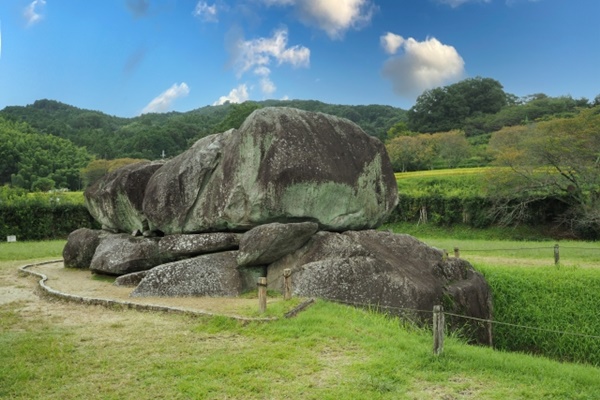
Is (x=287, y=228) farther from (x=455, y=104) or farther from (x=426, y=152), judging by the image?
(x=455, y=104)

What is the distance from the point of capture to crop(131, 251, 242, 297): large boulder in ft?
47.6

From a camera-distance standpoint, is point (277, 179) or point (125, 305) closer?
point (125, 305)

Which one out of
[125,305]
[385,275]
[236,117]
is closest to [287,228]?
[385,275]

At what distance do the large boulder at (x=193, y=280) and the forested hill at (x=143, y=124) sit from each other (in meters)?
65.6

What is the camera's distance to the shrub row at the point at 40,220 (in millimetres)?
36062

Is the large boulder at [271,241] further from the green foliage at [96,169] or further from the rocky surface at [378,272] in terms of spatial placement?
the green foliage at [96,169]

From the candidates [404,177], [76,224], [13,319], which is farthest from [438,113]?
[13,319]

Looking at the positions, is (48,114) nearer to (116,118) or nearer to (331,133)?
(116,118)

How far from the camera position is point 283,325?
34.7 ft

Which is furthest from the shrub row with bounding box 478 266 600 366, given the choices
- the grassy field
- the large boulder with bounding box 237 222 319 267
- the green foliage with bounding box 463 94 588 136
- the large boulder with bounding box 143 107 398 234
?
the green foliage with bounding box 463 94 588 136

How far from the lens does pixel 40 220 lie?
1459 inches

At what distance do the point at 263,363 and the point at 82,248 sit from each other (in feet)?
49.3

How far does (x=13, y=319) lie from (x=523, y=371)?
11129 mm

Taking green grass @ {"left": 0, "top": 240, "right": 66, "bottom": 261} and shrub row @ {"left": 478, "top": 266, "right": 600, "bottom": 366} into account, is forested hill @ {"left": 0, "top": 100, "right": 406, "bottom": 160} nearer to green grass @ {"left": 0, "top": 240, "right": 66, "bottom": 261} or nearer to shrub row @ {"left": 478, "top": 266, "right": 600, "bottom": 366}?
green grass @ {"left": 0, "top": 240, "right": 66, "bottom": 261}
